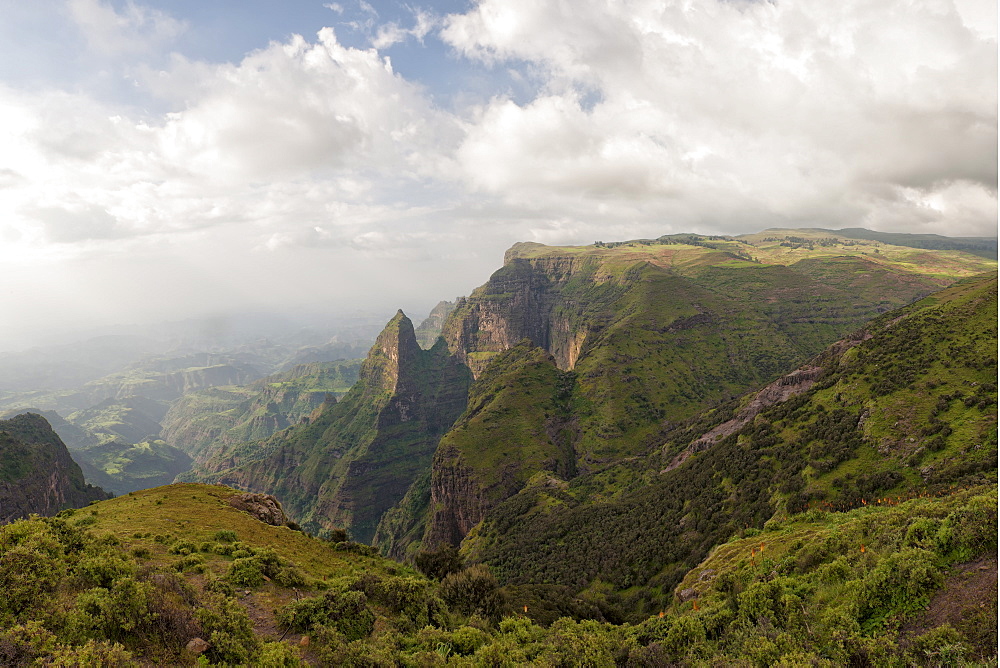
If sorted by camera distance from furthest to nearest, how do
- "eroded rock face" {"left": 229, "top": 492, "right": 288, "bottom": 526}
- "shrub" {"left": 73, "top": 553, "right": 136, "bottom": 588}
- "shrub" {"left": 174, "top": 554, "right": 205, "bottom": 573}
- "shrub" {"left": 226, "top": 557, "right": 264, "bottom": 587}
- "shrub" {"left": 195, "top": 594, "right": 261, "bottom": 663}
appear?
"eroded rock face" {"left": 229, "top": 492, "right": 288, "bottom": 526} < "shrub" {"left": 174, "top": 554, "right": 205, "bottom": 573} < "shrub" {"left": 226, "top": 557, "right": 264, "bottom": 587} < "shrub" {"left": 73, "top": 553, "right": 136, "bottom": 588} < "shrub" {"left": 195, "top": 594, "right": 261, "bottom": 663}

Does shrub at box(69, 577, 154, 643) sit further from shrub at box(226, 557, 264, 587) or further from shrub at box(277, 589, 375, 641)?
shrub at box(226, 557, 264, 587)

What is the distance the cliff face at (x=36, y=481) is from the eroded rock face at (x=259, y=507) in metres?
106

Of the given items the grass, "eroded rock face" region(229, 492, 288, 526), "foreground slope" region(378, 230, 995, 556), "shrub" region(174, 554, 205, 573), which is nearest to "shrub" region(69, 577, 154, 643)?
"shrub" region(174, 554, 205, 573)

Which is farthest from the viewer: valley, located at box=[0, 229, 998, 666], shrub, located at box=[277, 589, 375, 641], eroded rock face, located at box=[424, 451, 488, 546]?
eroded rock face, located at box=[424, 451, 488, 546]

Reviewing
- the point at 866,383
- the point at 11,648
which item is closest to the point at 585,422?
the point at 866,383

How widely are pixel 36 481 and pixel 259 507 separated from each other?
122704 millimetres

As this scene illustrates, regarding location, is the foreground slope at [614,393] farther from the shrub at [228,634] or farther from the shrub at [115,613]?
the shrub at [115,613]

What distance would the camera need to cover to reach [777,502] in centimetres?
5497

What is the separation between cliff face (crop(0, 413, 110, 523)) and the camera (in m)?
105

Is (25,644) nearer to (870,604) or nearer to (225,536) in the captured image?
(225,536)

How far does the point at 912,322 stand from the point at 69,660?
11316cm

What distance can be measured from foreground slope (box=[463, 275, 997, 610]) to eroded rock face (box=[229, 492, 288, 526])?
48402mm

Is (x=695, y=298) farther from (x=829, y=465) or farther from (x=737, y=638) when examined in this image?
(x=737, y=638)

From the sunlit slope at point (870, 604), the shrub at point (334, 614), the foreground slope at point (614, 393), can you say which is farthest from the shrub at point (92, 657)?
the foreground slope at point (614, 393)
